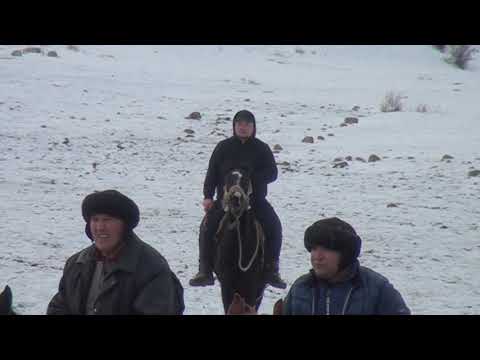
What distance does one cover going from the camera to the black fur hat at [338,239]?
3.44 meters

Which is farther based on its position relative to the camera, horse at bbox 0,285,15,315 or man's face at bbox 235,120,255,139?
man's face at bbox 235,120,255,139

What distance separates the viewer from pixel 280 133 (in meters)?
16.8

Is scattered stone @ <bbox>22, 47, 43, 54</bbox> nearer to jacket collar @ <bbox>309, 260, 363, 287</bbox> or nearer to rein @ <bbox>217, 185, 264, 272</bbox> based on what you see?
rein @ <bbox>217, 185, 264, 272</bbox>

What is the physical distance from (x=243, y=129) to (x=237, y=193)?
85 cm

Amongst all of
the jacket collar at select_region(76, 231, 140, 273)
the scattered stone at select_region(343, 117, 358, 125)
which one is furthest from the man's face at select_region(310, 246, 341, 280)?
the scattered stone at select_region(343, 117, 358, 125)

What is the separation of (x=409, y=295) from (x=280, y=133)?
30.8ft

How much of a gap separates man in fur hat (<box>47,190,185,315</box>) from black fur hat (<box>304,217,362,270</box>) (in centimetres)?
79

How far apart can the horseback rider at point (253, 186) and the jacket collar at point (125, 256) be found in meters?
2.24

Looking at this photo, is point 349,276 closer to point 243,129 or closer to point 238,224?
point 238,224

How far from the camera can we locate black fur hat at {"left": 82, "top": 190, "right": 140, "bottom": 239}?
3643 millimetres

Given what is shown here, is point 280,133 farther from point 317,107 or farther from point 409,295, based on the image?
point 409,295

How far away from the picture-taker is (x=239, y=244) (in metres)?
5.70
